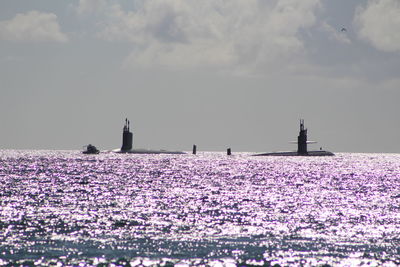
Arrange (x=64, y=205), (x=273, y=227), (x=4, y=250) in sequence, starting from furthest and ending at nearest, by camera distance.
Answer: (x=64, y=205)
(x=273, y=227)
(x=4, y=250)

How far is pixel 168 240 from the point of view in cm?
3588

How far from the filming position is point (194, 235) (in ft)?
124

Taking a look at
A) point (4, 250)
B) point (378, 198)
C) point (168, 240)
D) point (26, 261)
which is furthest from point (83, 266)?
point (378, 198)

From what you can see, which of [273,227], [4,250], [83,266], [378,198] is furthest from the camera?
[378,198]

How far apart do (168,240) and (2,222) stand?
47.4 feet

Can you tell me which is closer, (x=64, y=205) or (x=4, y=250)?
(x=4, y=250)

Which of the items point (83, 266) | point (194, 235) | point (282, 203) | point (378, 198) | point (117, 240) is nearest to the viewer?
point (83, 266)

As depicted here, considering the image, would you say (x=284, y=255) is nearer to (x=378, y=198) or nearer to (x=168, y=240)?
(x=168, y=240)

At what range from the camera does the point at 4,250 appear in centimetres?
3170

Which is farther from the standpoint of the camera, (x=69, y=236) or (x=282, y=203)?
(x=282, y=203)

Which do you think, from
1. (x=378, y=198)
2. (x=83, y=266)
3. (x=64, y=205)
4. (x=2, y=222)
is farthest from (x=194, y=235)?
(x=378, y=198)

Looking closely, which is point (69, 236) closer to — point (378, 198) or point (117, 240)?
point (117, 240)

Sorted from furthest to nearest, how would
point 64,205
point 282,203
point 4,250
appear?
point 282,203
point 64,205
point 4,250

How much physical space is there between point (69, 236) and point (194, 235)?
824 centimetres
